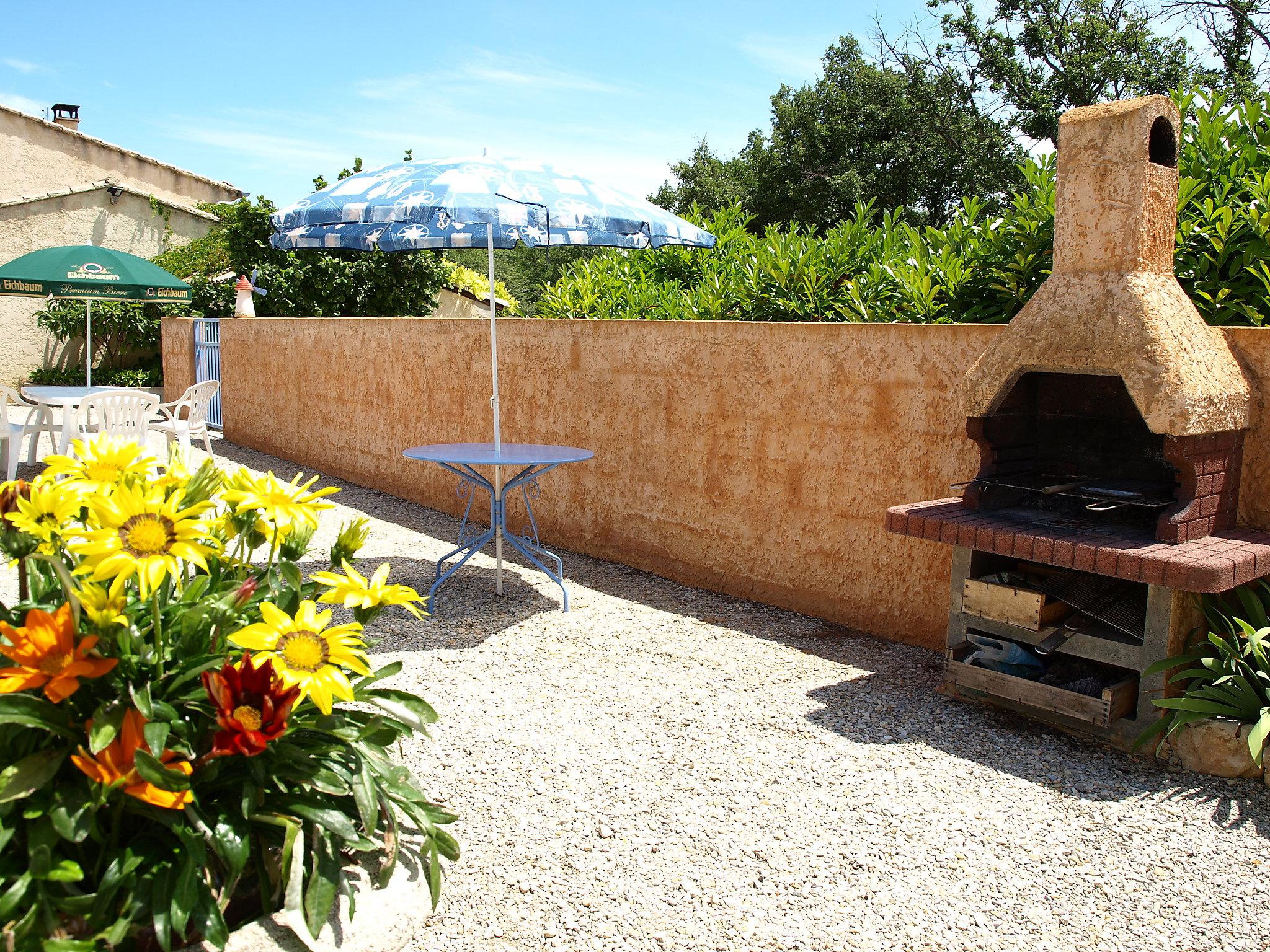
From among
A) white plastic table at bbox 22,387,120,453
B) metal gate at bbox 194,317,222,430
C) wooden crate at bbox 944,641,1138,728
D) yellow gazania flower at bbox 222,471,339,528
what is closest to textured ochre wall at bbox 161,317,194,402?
metal gate at bbox 194,317,222,430

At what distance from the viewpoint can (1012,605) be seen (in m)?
4.07

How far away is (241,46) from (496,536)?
11831 mm

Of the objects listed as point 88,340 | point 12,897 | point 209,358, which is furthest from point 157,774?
point 209,358

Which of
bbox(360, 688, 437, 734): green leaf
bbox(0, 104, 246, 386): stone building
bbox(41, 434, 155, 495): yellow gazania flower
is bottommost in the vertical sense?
bbox(360, 688, 437, 734): green leaf

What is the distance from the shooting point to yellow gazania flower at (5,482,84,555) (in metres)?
2.18

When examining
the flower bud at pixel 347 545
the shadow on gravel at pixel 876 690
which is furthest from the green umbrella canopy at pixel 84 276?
the flower bud at pixel 347 545

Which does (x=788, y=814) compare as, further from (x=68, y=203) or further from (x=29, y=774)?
(x=68, y=203)

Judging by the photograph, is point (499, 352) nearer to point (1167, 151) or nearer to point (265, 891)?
point (1167, 151)

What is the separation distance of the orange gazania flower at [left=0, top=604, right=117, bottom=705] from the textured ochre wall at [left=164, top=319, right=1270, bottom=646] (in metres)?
3.85

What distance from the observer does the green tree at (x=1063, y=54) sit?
75.3ft

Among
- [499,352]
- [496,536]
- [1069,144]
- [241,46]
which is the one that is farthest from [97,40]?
[1069,144]

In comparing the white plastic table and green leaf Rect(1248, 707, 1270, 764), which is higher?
the white plastic table

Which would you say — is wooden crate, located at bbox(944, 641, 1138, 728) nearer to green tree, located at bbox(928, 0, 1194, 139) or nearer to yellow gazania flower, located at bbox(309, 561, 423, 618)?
yellow gazania flower, located at bbox(309, 561, 423, 618)

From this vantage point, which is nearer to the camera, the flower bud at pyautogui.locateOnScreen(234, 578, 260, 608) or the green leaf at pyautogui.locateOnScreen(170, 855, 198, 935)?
the green leaf at pyautogui.locateOnScreen(170, 855, 198, 935)
